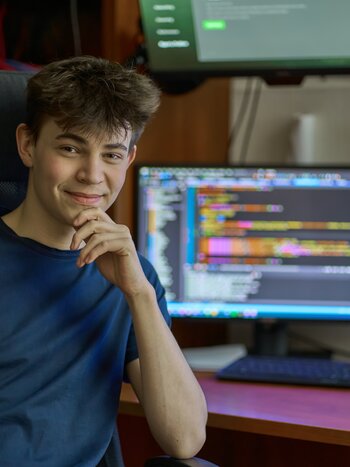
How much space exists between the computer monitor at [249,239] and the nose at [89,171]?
606mm

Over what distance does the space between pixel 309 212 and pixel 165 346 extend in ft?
2.08

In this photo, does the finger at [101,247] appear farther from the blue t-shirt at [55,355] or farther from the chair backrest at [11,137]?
the chair backrest at [11,137]

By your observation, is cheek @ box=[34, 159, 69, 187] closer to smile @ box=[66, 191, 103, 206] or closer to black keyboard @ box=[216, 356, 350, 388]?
smile @ box=[66, 191, 103, 206]

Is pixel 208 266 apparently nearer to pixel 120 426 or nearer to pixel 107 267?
pixel 120 426

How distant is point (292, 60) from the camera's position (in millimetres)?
1909

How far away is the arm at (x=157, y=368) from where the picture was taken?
1393mm

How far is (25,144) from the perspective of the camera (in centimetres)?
140

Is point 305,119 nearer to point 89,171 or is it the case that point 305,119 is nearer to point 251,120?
point 251,120

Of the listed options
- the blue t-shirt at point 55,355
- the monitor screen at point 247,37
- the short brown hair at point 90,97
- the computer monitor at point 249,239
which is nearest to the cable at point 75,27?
the monitor screen at point 247,37

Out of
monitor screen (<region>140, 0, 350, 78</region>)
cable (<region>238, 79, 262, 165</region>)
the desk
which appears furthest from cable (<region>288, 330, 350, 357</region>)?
monitor screen (<region>140, 0, 350, 78</region>)

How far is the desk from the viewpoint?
4.83 ft

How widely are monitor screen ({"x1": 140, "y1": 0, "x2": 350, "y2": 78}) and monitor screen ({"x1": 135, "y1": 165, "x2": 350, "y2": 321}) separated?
0.23m

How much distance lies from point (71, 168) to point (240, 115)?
0.99 m

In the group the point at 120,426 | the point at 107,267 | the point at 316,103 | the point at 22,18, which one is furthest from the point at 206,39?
the point at 120,426
